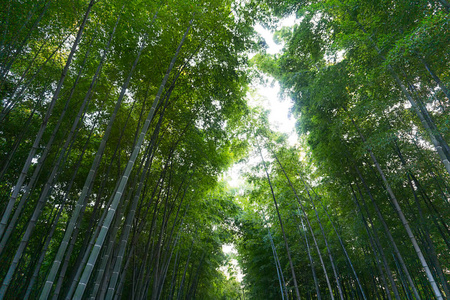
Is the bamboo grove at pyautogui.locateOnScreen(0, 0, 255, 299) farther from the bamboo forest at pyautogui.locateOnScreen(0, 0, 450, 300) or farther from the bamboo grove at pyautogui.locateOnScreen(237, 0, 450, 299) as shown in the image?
the bamboo grove at pyautogui.locateOnScreen(237, 0, 450, 299)

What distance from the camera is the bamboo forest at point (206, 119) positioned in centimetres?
292

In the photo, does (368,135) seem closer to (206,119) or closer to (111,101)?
(206,119)

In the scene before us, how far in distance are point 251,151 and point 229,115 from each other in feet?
5.79

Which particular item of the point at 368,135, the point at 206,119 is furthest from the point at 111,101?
the point at 368,135

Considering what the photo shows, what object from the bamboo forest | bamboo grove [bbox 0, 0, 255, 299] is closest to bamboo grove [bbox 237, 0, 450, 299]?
the bamboo forest

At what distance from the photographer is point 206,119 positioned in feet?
14.2

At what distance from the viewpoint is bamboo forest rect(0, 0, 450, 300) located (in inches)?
115

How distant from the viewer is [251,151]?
239 inches

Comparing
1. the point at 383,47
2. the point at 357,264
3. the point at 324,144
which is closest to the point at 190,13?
the point at 383,47

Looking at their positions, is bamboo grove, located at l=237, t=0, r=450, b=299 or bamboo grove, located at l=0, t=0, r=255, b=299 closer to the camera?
bamboo grove, located at l=0, t=0, r=255, b=299

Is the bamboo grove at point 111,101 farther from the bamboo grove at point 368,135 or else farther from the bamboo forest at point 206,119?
the bamboo grove at point 368,135

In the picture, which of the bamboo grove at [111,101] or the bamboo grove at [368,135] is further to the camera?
the bamboo grove at [368,135]

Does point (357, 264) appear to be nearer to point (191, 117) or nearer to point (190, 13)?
point (191, 117)

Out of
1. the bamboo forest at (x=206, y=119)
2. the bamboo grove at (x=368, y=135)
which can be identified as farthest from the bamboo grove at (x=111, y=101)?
the bamboo grove at (x=368, y=135)
